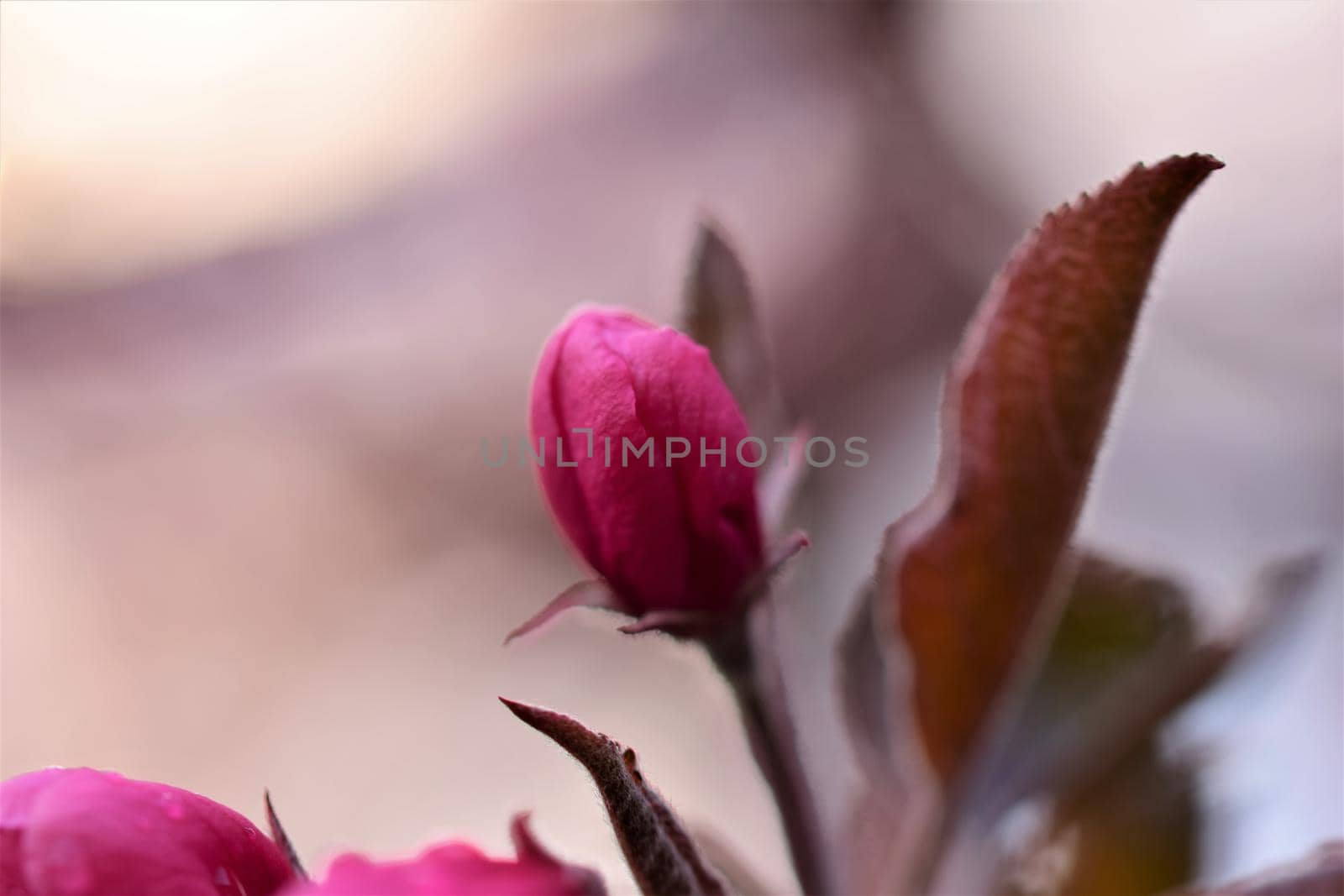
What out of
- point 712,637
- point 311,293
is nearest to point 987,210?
point 311,293

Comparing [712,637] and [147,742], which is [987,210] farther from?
[712,637]

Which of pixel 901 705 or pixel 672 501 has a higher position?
pixel 672 501

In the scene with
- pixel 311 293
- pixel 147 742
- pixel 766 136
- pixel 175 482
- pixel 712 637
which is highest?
pixel 766 136

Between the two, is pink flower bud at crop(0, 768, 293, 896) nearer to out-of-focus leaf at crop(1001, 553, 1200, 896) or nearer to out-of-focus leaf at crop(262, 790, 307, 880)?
out-of-focus leaf at crop(262, 790, 307, 880)

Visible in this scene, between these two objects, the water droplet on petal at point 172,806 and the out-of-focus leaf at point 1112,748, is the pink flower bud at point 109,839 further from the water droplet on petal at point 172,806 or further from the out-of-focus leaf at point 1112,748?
the out-of-focus leaf at point 1112,748

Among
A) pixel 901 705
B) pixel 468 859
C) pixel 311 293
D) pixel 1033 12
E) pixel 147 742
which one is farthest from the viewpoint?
pixel 311 293

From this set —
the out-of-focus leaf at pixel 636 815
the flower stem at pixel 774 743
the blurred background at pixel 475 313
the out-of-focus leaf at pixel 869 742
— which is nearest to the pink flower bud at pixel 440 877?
the out-of-focus leaf at pixel 636 815

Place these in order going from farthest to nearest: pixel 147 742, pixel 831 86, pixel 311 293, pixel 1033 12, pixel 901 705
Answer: pixel 831 86 → pixel 311 293 → pixel 1033 12 → pixel 147 742 → pixel 901 705
